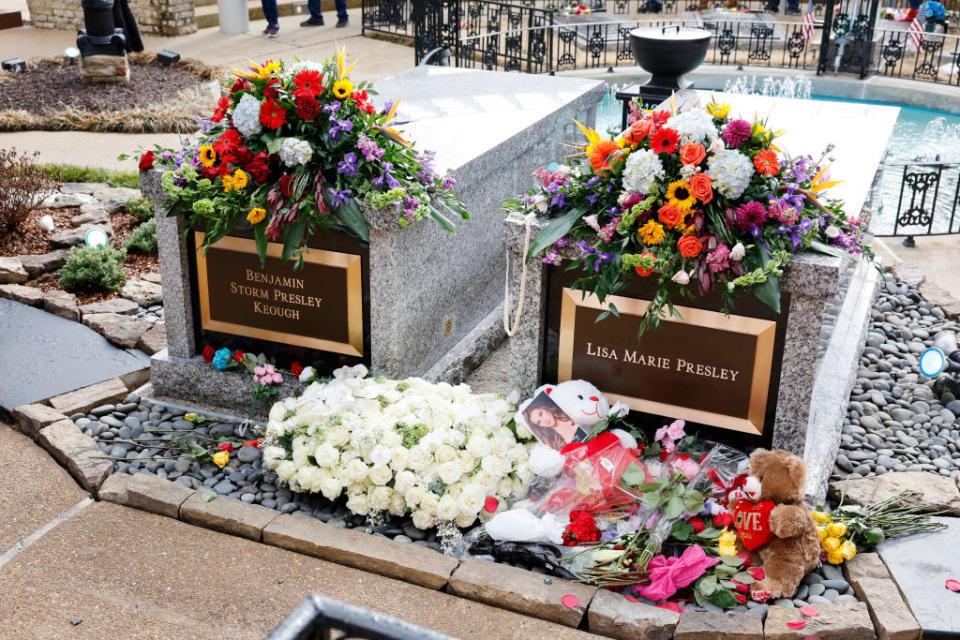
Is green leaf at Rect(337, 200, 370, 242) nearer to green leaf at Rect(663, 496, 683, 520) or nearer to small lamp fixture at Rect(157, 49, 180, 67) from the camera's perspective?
green leaf at Rect(663, 496, 683, 520)

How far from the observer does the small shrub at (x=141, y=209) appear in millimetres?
7766

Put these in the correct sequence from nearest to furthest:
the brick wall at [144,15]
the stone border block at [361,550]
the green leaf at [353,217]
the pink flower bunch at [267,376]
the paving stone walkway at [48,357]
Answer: the stone border block at [361,550] < the green leaf at [353,217] < the pink flower bunch at [267,376] < the paving stone walkway at [48,357] < the brick wall at [144,15]

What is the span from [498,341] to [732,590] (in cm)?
270

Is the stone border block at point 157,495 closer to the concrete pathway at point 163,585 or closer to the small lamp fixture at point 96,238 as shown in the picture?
the concrete pathway at point 163,585

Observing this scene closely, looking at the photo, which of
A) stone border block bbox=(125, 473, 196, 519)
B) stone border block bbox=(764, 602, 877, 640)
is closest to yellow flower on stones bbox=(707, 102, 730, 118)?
stone border block bbox=(764, 602, 877, 640)

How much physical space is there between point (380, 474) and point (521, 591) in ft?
2.74


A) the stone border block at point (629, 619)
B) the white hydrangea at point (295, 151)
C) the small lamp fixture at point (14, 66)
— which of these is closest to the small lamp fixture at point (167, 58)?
the small lamp fixture at point (14, 66)

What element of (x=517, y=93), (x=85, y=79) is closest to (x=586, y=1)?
(x=85, y=79)

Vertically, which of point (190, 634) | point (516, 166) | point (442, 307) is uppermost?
point (516, 166)

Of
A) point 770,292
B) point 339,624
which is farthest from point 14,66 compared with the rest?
point 339,624

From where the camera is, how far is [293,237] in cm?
477

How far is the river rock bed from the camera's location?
16.2ft

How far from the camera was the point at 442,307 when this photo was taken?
5.57 metres

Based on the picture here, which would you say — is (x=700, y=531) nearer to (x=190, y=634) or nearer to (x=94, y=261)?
(x=190, y=634)
